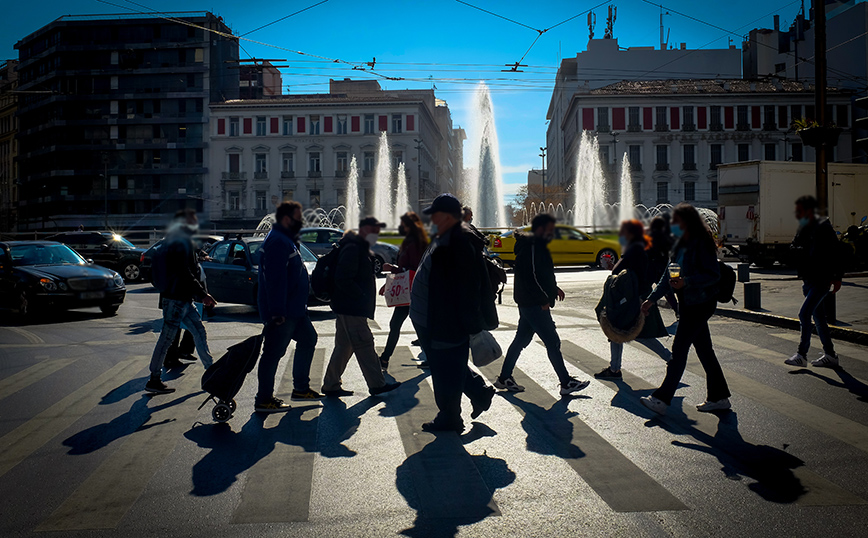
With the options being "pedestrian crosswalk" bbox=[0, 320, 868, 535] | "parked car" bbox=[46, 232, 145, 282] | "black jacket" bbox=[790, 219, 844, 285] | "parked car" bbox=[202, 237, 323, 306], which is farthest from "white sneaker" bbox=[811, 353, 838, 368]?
"parked car" bbox=[46, 232, 145, 282]

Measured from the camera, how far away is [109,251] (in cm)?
2428

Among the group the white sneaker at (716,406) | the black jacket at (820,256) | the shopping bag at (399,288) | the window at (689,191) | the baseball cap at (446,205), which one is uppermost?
the window at (689,191)

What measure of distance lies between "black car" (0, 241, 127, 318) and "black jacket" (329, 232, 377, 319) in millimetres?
8751

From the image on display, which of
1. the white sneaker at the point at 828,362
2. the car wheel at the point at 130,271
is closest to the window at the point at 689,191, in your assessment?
the white sneaker at the point at 828,362

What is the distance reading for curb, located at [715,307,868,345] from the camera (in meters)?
9.42

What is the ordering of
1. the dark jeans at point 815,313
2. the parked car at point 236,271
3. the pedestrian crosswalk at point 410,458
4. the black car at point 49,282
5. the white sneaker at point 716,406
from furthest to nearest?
the parked car at point 236,271, the black car at point 49,282, the dark jeans at point 815,313, the white sneaker at point 716,406, the pedestrian crosswalk at point 410,458

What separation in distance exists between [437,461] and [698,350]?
2.52 metres

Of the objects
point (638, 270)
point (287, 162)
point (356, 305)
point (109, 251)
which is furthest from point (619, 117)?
point (356, 305)

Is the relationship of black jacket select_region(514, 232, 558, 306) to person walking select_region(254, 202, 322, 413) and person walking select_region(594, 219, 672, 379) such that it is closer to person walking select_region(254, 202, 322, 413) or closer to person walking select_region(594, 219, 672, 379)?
person walking select_region(594, 219, 672, 379)

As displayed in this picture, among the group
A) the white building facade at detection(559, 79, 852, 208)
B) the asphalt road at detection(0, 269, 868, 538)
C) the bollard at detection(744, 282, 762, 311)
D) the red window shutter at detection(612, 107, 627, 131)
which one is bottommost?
the asphalt road at detection(0, 269, 868, 538)

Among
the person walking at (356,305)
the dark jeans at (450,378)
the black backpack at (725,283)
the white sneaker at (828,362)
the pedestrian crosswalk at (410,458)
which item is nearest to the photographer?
A: the pedestrian crosswalk at (410,458)

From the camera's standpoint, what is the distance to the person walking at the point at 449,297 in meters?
4.93

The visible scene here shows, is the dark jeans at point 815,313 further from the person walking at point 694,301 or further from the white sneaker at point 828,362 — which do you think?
the person walking at point 694,301

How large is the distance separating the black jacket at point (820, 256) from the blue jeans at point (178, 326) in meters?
6.24
